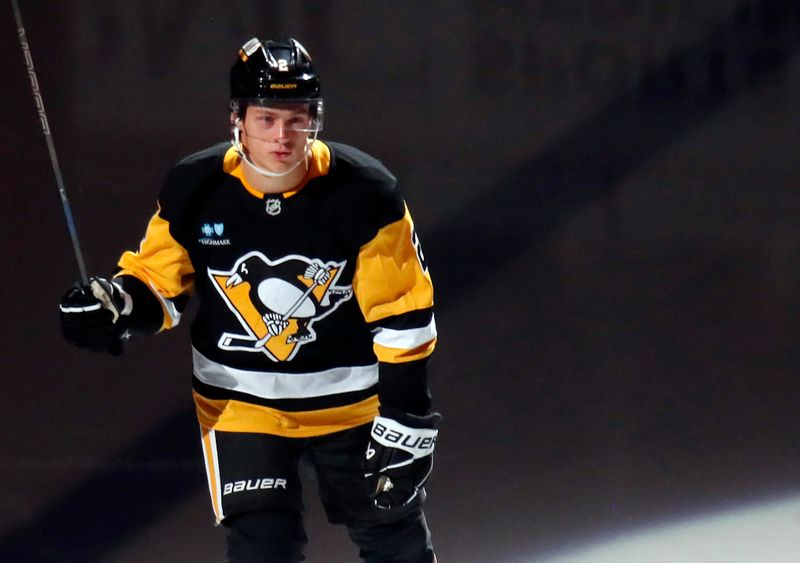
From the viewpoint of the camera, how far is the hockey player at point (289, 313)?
237cm

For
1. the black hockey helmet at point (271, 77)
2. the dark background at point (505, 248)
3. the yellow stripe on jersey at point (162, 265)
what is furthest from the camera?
the dark background at point (505, 248)

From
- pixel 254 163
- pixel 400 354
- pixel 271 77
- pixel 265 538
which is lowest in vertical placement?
pixel 265 538

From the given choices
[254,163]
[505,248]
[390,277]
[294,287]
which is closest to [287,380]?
[294,287]

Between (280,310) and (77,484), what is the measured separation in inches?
44.7

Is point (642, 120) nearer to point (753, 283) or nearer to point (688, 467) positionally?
point (753, 283)

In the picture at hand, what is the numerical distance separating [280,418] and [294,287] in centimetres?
24

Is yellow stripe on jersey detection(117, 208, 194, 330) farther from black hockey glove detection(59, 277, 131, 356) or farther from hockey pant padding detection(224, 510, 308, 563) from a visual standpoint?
hockey pant padding detection(224, 510, 308, 563)

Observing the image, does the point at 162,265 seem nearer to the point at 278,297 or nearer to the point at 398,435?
the point at 278,297

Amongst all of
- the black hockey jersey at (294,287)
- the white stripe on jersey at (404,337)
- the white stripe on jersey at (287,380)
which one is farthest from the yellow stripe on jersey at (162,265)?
the white stripe on jersey at (404,337)

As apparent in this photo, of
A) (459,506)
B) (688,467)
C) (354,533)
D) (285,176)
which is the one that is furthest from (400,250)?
(688,467)

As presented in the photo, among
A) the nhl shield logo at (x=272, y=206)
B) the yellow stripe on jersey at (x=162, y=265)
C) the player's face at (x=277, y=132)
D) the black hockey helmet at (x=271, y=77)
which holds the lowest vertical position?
the yellow stripe on jersey at (x=162, y=265)

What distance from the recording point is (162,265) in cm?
248

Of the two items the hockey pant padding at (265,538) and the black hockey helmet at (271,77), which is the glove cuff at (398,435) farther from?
the black hockey helmet at (271,77)

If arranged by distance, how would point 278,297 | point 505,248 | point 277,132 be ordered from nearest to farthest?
point 277,132
point 278,297
point 505,248
